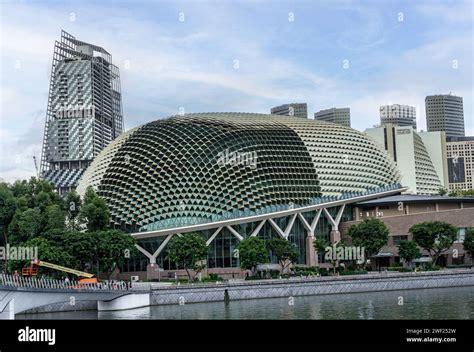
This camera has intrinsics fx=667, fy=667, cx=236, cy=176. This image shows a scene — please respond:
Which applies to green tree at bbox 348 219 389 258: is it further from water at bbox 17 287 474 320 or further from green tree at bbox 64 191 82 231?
green tree at bbox 64 191 82 231

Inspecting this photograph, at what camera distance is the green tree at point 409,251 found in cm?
8038

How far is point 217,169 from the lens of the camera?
3521 inches

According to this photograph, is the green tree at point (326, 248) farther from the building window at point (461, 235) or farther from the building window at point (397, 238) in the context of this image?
the building window at point (461, 235)

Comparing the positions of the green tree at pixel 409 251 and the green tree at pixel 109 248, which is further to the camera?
the green tree at pixel 409 251

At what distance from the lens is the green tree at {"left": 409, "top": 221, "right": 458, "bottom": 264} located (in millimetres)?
80000

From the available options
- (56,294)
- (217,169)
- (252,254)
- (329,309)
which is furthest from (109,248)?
(329,309)

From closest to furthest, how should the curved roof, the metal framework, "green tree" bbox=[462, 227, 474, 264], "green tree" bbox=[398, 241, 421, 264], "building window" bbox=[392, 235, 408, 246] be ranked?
"green tree" bbox=[398, 241, 421, 264] < "green tree" bbox=[462, 227, 474, 264] < the metal framework < the curved roof < "building window" bbox=[392, 235, 408, 246]

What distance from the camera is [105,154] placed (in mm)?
100875

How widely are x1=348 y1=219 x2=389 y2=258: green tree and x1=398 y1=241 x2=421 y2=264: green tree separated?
2.34 metres

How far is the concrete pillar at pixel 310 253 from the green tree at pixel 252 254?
18.3m

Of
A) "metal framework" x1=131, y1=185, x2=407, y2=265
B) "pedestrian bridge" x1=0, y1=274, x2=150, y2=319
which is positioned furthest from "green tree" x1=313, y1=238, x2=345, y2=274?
"pedestrian bridge" x1=0, y1=274, x2=150, y2=319

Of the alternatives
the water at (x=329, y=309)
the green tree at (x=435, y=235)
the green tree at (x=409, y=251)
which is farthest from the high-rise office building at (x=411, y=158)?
the water at (x=329, y=309)

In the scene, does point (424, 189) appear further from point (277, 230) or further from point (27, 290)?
point (27, 290)
